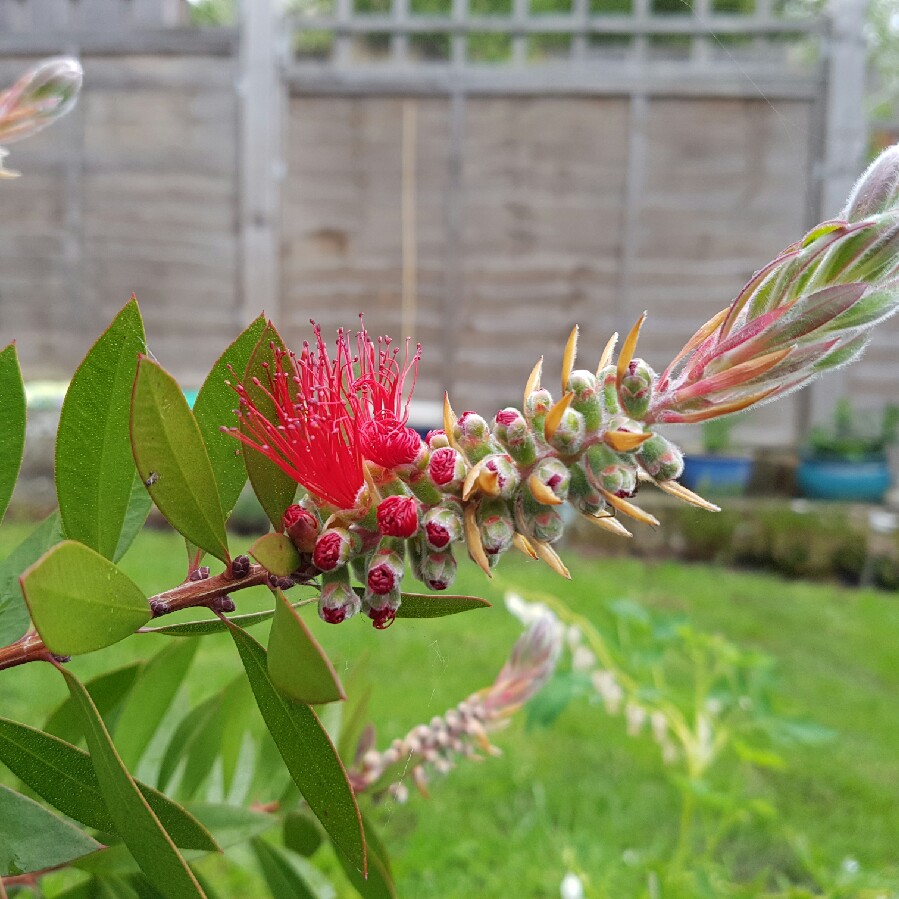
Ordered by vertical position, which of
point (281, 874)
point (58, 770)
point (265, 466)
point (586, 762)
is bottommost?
point (586, 762)

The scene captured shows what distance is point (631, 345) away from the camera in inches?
10.4

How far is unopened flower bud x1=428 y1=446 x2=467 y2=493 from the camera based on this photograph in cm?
27

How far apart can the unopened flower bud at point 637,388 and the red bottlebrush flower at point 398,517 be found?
2.7 inches

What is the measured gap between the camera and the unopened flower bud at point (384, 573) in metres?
0.25

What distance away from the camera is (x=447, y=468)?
0.88 feet

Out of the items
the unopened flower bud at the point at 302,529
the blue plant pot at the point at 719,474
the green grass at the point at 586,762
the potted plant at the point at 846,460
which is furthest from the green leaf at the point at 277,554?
the potted plant at the point at 846,460

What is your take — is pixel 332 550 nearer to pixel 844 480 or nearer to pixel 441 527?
pixel 441 527

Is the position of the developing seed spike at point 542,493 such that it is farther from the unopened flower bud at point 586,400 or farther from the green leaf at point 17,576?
the green leaf at point 17,576

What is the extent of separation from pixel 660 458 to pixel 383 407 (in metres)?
0.12

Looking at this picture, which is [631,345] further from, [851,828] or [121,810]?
[851,828]

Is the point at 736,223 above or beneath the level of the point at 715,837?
above

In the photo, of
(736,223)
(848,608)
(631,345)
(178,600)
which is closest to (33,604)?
(178,600)

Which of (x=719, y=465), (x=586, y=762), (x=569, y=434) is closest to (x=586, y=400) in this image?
(x=569, y=434)

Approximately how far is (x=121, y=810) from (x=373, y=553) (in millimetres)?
97
